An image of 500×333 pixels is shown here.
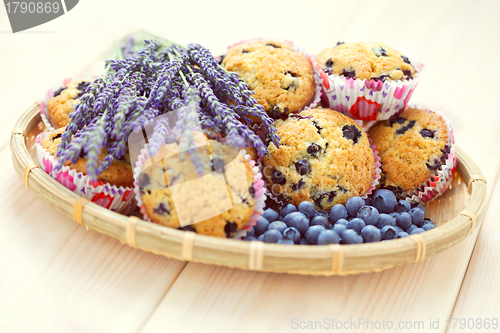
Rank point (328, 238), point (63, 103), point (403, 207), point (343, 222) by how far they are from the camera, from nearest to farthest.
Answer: point (328, 238) < point (343, 222) < point (403, 207) < point (63, 103)

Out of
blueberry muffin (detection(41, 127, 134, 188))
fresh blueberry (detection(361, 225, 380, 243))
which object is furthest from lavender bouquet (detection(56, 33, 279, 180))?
fresh blueberry (detection(361, 225, 380, 243))

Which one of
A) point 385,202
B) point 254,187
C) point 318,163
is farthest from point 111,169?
point 385,202

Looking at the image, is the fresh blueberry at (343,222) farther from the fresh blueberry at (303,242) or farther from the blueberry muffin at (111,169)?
the blueberry muffin at (111,169)

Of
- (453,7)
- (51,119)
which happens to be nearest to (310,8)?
(453,7)

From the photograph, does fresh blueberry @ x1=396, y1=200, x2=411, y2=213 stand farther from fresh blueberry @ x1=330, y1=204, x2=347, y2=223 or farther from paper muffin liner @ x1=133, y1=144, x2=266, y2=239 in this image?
paper muffin liner @ x1=133, y1=144, x2=266, y2=239

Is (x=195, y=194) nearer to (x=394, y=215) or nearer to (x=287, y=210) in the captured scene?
(x=287, y=210)

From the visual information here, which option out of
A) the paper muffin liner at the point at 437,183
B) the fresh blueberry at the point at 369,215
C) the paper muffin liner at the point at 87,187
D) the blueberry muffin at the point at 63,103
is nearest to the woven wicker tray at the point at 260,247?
the paper muffin liner at the point at 87,187
